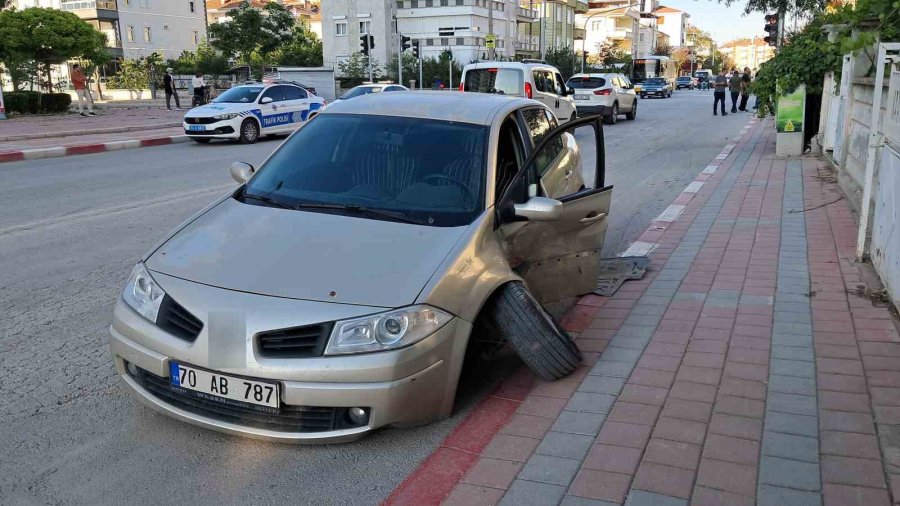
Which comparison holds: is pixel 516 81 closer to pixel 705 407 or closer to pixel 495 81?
pixel 495 81

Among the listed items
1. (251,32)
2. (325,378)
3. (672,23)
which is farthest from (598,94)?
(672,23)

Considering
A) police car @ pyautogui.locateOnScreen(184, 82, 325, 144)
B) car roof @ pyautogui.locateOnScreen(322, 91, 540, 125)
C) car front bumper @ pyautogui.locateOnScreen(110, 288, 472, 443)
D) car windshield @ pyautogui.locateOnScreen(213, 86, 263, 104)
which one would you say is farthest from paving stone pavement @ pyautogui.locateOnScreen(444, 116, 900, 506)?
car windshield @ pyautogui.locateOnScreen(213, 86, 263, 104)

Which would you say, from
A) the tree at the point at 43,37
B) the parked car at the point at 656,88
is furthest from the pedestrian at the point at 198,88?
the parked car at the point at 656,88

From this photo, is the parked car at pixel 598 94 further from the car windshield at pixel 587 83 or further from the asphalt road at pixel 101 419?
the asphalt road at pixel 101 419

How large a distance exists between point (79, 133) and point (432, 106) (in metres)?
18.5

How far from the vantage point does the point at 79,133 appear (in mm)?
20375

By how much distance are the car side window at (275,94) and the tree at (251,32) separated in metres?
39.2

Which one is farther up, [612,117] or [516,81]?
[516,81]

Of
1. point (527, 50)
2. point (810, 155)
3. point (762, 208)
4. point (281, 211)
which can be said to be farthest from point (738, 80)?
point (527, 50)

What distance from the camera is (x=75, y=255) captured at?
7.03 metres

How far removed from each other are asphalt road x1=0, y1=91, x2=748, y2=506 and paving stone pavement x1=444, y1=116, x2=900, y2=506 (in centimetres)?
54

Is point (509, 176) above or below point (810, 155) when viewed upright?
above

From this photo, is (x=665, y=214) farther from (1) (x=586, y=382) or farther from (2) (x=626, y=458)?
(2) (x=626, y=458)

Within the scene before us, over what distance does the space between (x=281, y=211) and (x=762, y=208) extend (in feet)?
23.4
